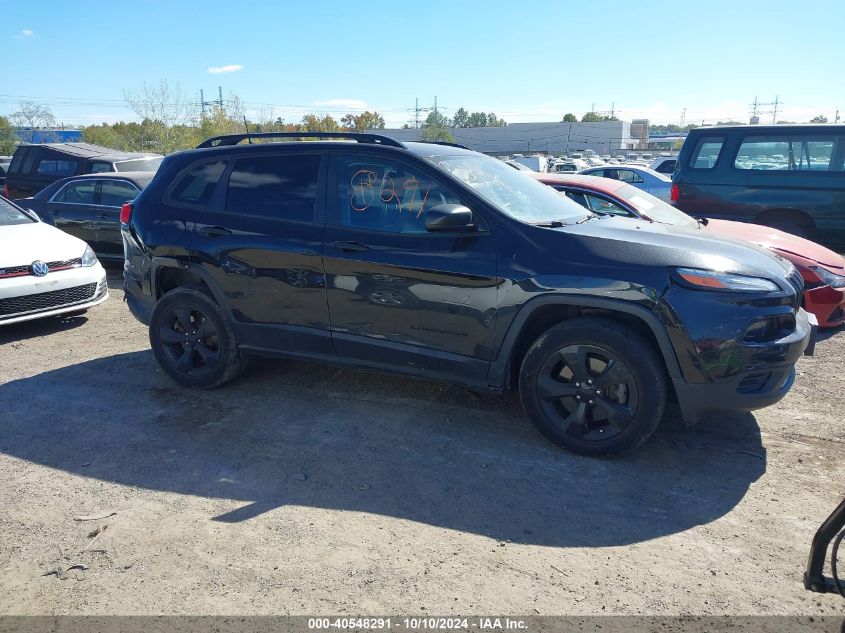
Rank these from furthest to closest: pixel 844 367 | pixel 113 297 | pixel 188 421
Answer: pixel 113 297 < pixel 844 367 < pixel 188 421

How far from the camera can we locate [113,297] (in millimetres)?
8719

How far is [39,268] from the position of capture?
679 centimetres

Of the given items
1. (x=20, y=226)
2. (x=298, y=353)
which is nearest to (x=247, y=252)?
(x=298, y=353)

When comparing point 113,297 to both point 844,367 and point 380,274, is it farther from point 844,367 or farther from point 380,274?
point 844,367

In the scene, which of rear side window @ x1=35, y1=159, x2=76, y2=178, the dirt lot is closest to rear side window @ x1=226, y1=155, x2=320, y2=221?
the dirt lot

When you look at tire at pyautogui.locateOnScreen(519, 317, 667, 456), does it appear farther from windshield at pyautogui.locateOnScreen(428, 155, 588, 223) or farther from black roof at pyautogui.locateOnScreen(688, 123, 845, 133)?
black roof at pyautogui.locateOnScreen(688, 123, 845, 133)

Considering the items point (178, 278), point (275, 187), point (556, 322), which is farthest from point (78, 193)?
point (556, 322)

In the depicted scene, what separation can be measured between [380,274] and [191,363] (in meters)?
1.84

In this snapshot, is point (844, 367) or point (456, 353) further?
point (844, 367)

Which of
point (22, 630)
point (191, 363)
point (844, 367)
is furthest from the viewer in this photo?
point (844, 367)

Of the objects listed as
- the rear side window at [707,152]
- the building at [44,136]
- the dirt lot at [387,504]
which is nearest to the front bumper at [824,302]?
the dirt lot at [387,504]

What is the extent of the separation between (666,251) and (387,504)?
2091 millimetres

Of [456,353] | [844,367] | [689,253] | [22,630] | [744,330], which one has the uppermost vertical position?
[689,253]

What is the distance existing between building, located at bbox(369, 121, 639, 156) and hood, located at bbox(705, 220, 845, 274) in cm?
7482
